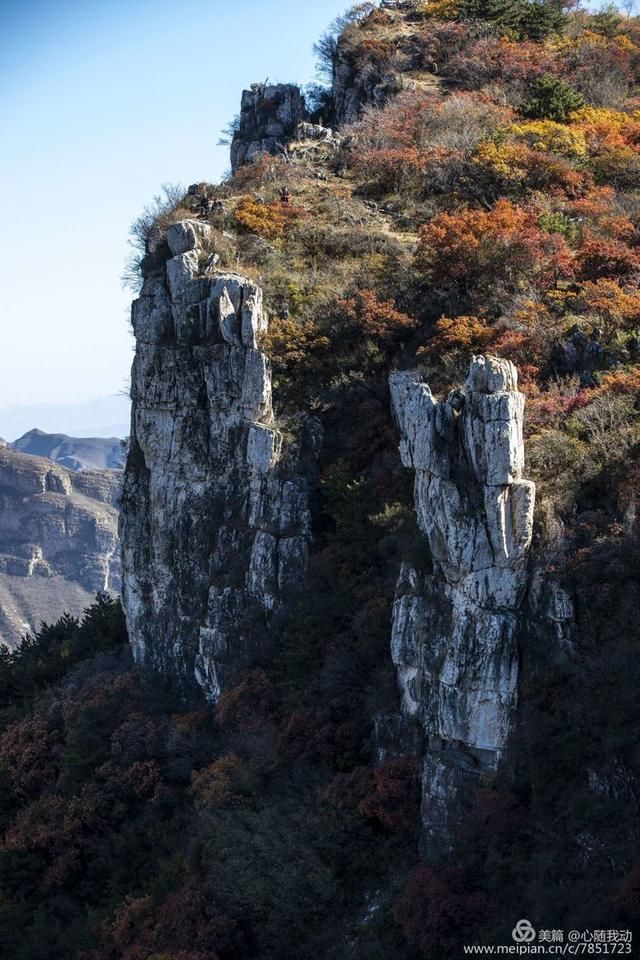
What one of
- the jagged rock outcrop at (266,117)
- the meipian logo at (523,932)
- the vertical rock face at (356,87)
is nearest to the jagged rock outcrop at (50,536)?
the jagged rock outcrop at (266,117)

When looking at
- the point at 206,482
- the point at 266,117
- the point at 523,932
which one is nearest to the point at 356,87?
the point at 266,117

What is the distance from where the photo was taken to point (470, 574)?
72.2 feet

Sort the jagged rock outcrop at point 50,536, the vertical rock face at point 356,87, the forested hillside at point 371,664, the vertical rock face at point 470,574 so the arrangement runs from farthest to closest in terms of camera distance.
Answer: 1. the jagged rock outcrop at point 50,536
2. the vertical rock face at point 356,87
3. the vertical rock face at point 470,574
4. the forested hillside at point 371,664

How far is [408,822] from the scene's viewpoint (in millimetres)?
22547

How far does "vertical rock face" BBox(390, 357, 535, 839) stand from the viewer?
21.6 metres

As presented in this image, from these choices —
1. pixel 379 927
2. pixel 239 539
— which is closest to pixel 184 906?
pixel 379 927

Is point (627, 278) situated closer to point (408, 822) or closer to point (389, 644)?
point (389, 644)

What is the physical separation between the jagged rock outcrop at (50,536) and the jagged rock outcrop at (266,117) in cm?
9934

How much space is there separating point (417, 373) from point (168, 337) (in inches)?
393

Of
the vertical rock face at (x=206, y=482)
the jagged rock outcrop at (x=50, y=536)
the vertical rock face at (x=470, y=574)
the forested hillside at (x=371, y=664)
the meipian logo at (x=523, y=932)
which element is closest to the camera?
the meipian logo at (x=523, y=932)

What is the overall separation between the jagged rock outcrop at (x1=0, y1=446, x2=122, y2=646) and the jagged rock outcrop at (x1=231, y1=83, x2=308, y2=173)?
326 feet

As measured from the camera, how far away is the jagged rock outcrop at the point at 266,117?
55.5 metres

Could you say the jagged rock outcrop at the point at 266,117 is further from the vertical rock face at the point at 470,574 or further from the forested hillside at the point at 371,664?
the vertical rock face at the point at 470,574

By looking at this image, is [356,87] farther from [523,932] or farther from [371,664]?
[523,932]
